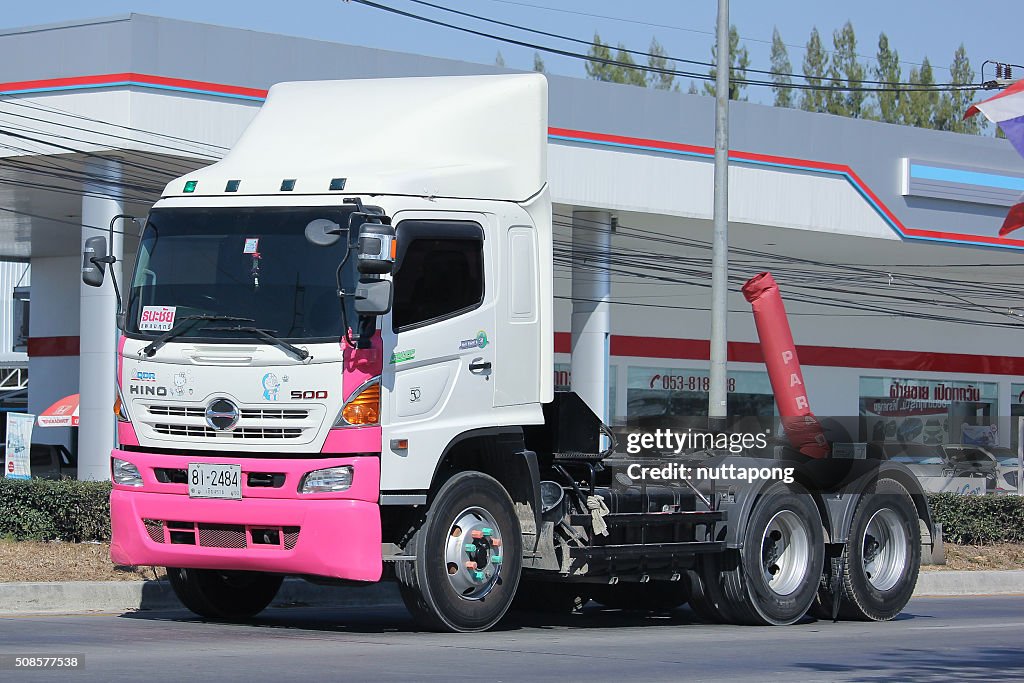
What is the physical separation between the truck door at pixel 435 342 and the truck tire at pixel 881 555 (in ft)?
13.5

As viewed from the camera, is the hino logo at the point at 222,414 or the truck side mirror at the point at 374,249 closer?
the truck side mirror at the point at 374,249

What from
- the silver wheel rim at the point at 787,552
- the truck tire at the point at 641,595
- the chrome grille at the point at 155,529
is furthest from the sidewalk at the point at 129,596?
the silver wheel rim at the point at 787,552

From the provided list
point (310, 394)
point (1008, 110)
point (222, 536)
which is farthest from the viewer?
point (222, 536)

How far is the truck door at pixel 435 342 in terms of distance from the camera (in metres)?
11.0

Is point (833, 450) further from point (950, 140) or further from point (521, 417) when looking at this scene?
point (950, 140)

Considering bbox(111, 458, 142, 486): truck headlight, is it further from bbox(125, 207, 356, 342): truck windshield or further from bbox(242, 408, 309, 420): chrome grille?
bbox(242, 408, 309, 420): chrome grille

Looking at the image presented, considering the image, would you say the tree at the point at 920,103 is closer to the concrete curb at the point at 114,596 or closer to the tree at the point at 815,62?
the tree at the point at 815,62

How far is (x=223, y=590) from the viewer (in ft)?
41.9

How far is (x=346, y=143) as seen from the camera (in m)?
12.0

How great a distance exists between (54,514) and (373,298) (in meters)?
7.11

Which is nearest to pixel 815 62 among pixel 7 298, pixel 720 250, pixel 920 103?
pixel 920 103

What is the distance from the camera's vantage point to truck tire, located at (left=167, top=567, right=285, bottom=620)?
1252 cm

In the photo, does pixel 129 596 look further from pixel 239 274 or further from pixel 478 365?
pixel 478 365

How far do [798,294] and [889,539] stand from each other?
29531 mm
